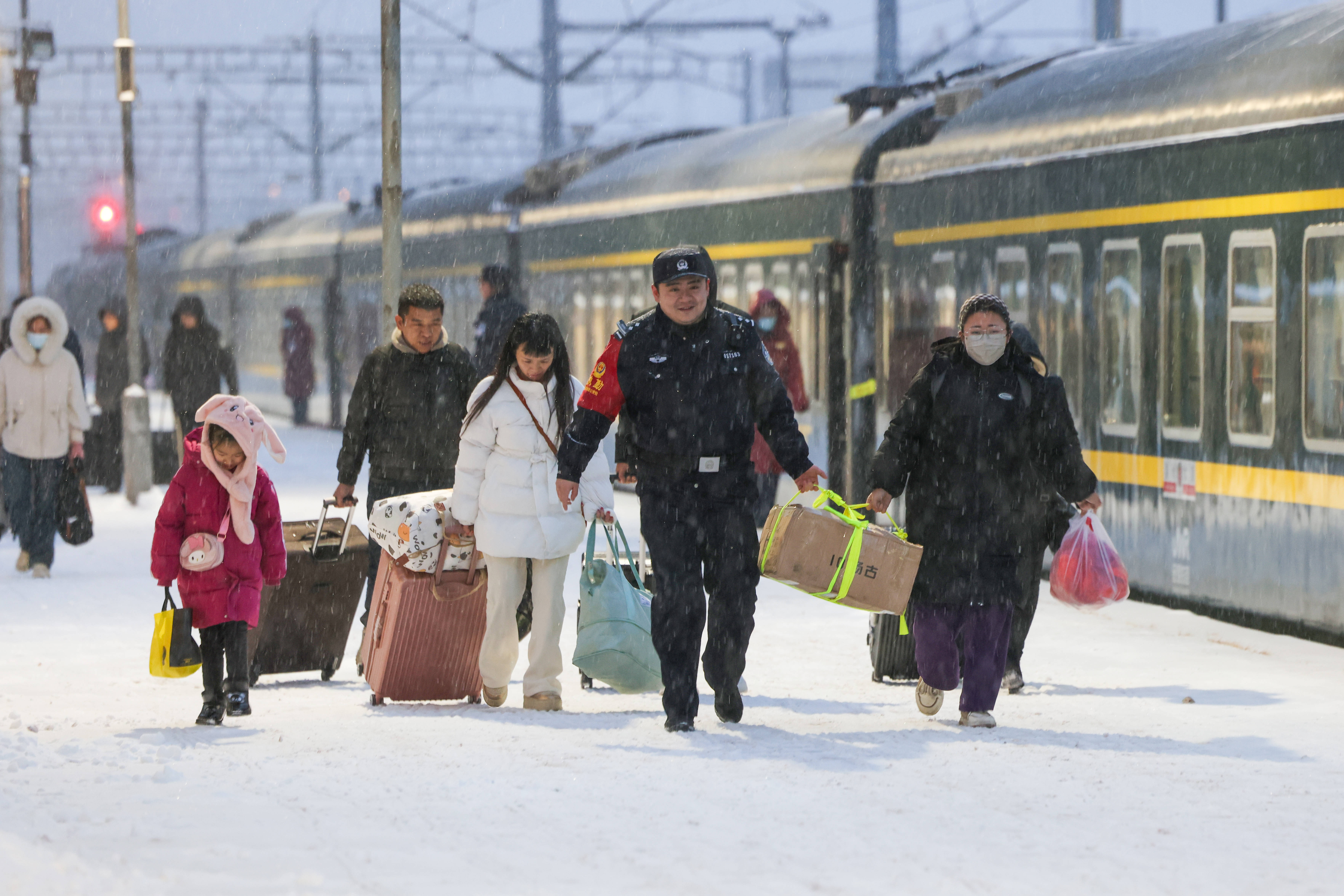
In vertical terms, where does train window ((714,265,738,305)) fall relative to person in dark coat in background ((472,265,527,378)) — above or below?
above

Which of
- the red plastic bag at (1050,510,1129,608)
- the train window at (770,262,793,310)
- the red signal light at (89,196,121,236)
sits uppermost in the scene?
the red signal light at (89,196,121,236)

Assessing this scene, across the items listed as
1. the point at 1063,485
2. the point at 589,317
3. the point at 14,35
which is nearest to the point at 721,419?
the point at 1063,485

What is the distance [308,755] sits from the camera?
23.9ft

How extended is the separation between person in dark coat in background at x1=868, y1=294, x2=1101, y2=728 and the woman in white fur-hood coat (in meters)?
7.37

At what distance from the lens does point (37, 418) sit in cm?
1399

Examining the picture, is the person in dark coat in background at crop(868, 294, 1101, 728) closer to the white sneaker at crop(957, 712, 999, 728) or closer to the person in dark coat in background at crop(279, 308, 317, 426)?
the white sneaker at crop(957, 712, 999, 728)

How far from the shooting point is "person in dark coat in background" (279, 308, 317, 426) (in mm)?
33656

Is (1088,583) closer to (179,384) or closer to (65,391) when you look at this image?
(65,391)

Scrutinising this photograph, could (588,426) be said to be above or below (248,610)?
above

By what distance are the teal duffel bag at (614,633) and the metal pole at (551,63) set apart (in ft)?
94.4

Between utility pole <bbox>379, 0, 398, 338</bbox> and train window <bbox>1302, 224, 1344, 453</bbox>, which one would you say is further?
utility pole <bbox>379, 0, 398, 338</bbox>

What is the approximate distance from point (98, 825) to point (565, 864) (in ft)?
4.31

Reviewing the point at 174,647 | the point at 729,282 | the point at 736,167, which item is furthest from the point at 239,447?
the point at 736,167

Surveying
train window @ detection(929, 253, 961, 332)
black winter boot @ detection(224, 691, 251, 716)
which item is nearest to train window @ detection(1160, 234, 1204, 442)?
train window @ detection(929, 253, 961, 332)
